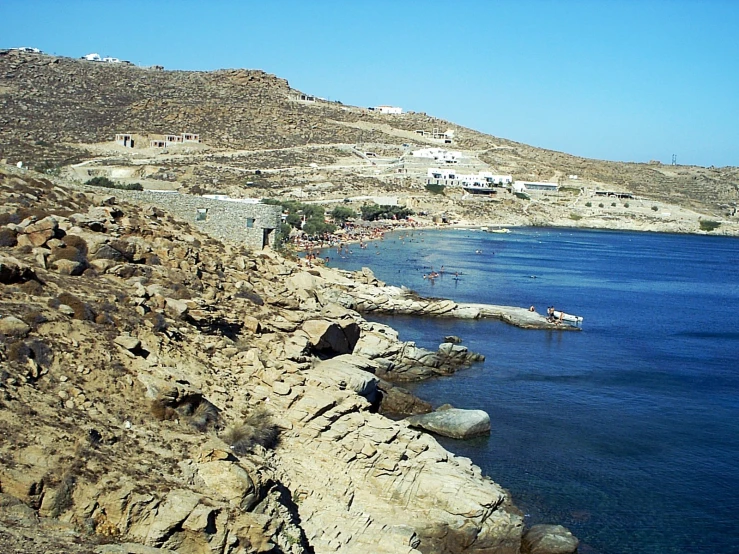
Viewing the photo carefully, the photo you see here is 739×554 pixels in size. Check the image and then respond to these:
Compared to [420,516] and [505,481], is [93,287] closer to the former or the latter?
[420,516]

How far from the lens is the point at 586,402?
22281 millimetres

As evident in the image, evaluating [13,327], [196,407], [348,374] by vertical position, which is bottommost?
[348,374]

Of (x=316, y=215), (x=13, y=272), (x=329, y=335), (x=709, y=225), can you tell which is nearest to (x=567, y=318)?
(x=329, y=335)

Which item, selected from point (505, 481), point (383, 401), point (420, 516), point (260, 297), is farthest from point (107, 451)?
point (383, 401)

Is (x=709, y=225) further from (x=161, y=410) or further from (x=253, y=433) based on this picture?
(x=161, y=410)

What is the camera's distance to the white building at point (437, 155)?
112781 millimetres

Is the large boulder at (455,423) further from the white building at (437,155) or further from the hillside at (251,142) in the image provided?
the white building at (437,155)

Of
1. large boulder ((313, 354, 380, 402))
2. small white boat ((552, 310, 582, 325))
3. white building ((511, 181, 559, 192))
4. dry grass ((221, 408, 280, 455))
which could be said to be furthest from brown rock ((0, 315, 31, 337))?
white building ((511, 181, 559, 192))

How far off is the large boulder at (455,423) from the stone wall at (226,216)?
18.8 ft

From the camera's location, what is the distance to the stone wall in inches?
741

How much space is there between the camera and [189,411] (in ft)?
34.5

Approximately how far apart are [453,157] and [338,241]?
59600 mm

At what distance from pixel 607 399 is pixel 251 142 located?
264 feet

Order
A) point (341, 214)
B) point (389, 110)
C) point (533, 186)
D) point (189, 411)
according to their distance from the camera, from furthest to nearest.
Result: point (389, 110) < point (533, 186) < point (341, 214) < point (189, 411)
